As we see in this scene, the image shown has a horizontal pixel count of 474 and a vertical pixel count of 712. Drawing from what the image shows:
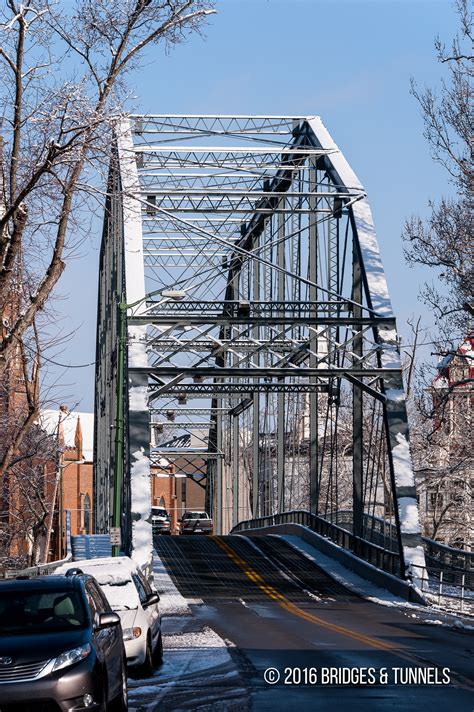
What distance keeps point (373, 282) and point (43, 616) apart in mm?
28046

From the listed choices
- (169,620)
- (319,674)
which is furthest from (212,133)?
(319,674)

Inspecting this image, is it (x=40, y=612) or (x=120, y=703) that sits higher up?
(x=40, y=612)

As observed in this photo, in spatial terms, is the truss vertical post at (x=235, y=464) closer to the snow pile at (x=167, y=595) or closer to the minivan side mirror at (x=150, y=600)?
the snow pile at (x=167, y=595)

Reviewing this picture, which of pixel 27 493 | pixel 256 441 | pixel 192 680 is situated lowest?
pixel 27 493

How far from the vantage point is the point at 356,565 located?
39.7m

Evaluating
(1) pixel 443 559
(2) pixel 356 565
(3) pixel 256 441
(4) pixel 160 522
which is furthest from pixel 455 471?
(4) pixel 160 522

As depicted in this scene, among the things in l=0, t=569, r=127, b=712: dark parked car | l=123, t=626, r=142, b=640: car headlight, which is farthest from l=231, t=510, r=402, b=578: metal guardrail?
l=0, t=569, r=127, b=712: dark parked car

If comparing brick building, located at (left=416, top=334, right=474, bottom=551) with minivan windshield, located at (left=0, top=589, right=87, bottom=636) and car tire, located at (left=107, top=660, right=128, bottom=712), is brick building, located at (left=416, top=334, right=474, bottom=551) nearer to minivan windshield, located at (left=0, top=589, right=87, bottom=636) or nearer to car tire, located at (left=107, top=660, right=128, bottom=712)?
car tire, located at (left=107, top=660, right=128, bottom=712)

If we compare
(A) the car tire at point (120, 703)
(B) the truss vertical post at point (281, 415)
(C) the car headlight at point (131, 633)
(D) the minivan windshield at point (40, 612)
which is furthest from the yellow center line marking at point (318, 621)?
(D) the minivan windshield at point (40, 612)

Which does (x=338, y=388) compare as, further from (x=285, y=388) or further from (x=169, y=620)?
(x=169, y=620)

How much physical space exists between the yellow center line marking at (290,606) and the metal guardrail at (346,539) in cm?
348

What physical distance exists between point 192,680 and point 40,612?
3.49 metres

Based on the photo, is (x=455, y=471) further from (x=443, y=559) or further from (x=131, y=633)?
(x=131, y=633)

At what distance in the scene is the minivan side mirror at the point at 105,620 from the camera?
38.4 feet
